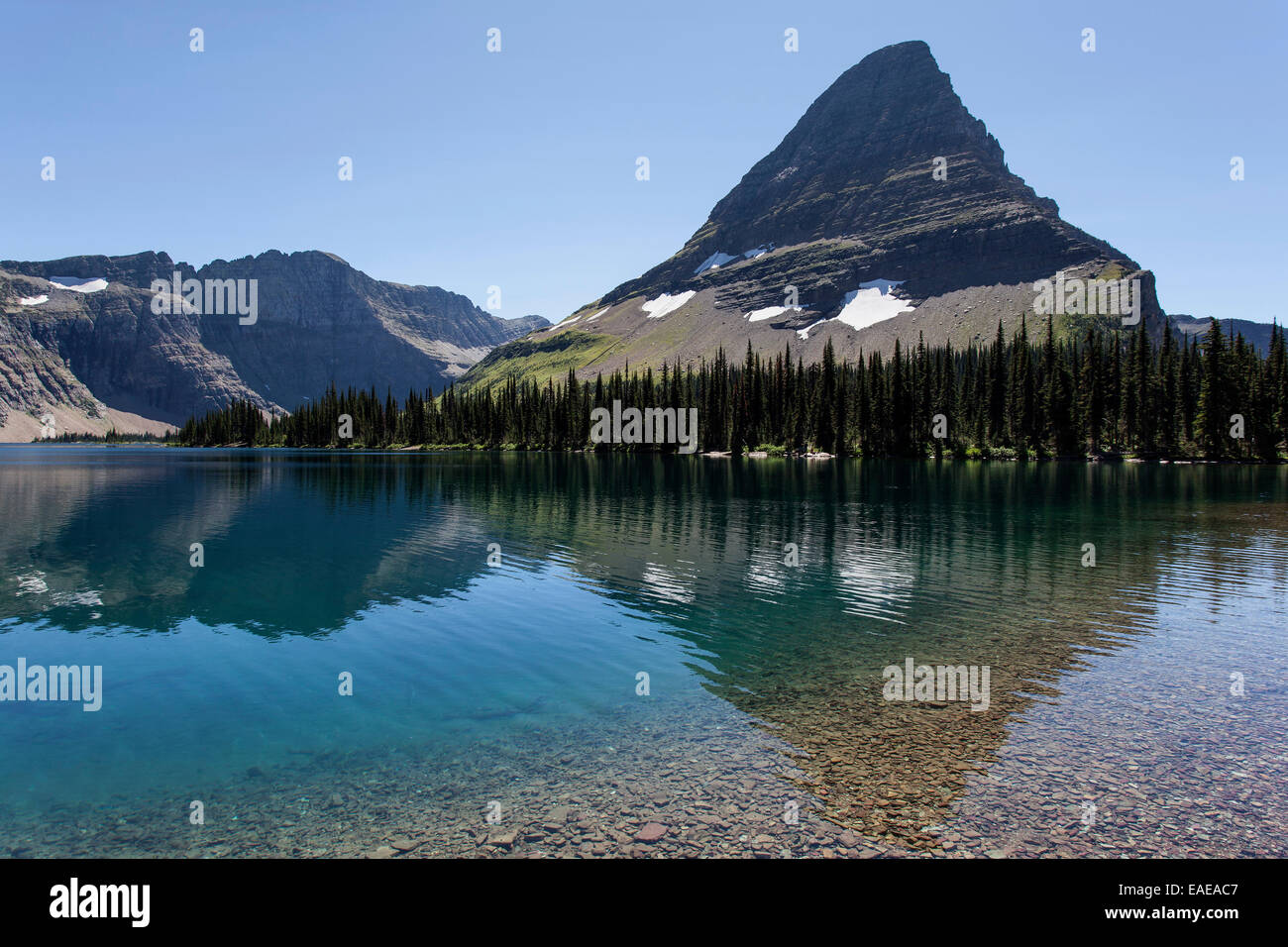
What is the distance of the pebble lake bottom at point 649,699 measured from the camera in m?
11.0

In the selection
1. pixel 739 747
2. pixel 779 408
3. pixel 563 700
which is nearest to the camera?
pixel 739 747

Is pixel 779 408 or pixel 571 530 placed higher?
pixel 779 408

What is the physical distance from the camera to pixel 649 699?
55.6ft

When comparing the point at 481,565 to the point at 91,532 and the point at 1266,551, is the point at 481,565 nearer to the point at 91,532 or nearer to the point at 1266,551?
the point at 91,532

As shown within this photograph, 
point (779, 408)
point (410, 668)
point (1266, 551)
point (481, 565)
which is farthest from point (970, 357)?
point (410, 668)

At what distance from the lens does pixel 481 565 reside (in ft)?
116

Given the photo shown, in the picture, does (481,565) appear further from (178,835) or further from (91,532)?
(91,532)

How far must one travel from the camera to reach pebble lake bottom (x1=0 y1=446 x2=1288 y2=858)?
1105 centimetres

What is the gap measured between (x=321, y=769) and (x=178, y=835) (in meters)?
2.61

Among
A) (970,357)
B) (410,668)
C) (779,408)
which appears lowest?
(410,668)

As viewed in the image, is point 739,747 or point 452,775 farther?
point 739,747
